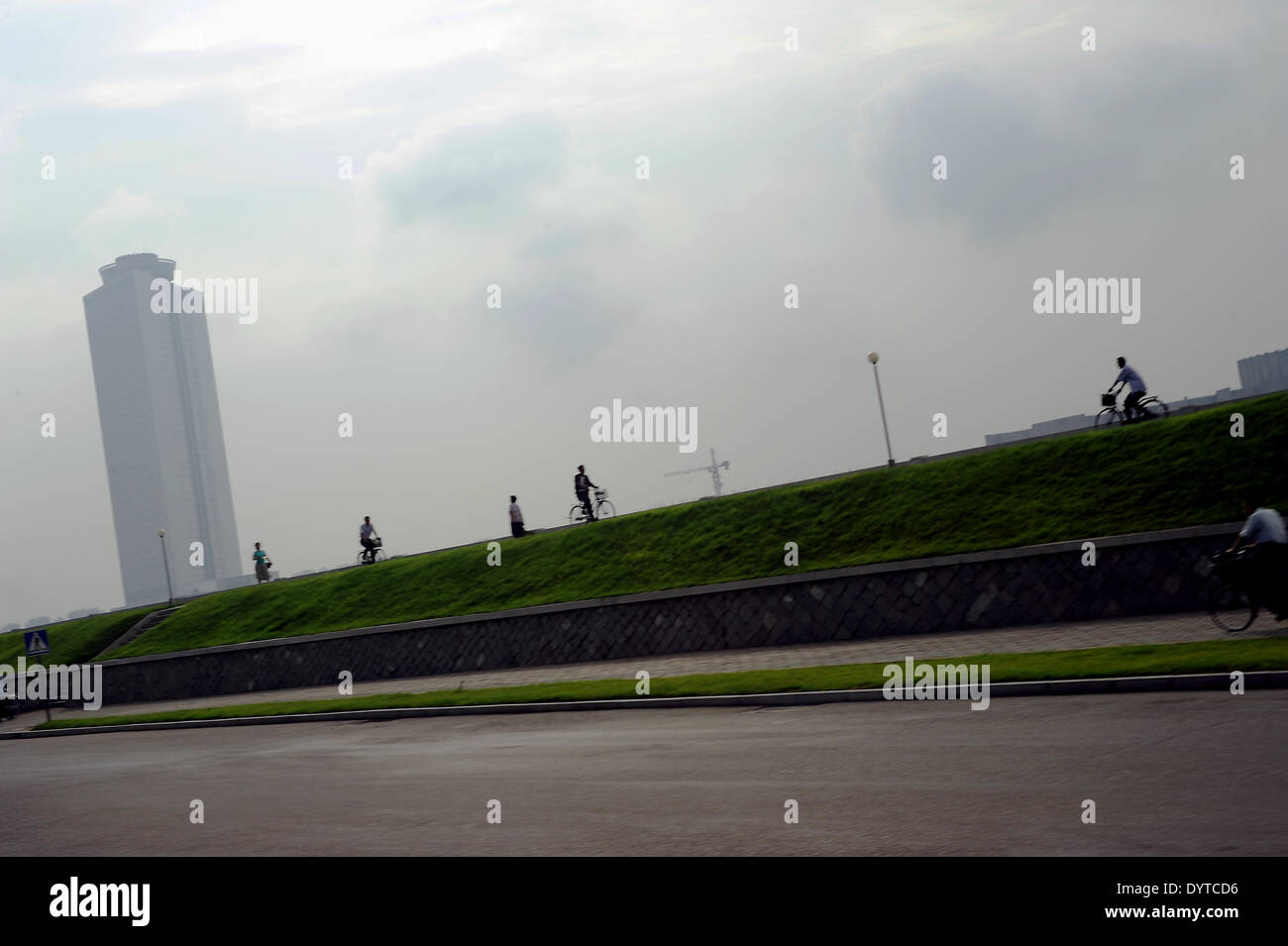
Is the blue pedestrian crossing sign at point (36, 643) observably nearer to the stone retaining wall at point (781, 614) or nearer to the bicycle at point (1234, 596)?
the stone retaining wall at point (781, 614)

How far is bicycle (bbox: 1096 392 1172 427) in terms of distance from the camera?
23.7 m

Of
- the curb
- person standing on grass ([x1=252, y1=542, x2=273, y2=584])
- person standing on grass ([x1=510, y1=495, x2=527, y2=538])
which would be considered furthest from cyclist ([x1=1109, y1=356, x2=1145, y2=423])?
person standing on grass ([x1=252, y1=542, x2=273, y2=584])

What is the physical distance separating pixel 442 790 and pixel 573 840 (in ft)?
11.4

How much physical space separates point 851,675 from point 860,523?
9.70m

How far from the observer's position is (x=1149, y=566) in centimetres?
1812

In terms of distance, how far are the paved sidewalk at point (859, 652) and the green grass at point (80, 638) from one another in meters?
16.4

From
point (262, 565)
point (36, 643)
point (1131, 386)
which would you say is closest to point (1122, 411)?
point (1131, 386)

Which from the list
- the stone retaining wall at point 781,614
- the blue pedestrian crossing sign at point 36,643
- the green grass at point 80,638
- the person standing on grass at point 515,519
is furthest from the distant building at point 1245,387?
the green grass at point 80,638

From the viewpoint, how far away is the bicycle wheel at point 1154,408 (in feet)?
77.5

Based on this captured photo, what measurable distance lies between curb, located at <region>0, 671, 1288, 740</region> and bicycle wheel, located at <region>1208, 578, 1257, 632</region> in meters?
4.13

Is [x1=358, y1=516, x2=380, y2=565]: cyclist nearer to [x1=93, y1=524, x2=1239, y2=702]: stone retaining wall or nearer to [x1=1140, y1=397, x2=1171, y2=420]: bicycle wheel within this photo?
[x1=93, y1=524, x2=1239, y2=702]: stone retaining wall

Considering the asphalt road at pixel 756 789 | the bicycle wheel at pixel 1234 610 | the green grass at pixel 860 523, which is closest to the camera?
the asphalt road at pixel 756 789

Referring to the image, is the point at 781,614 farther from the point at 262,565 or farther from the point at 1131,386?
the point at 262,565
